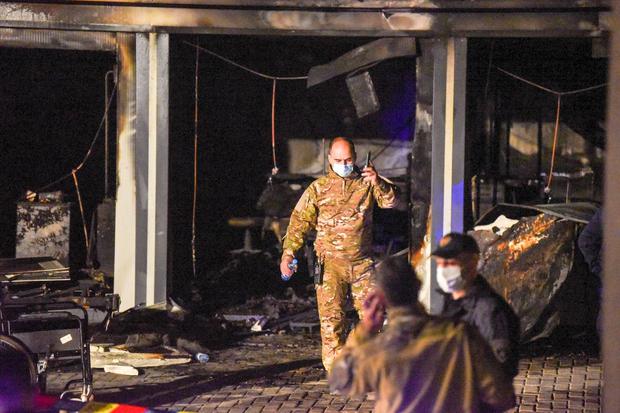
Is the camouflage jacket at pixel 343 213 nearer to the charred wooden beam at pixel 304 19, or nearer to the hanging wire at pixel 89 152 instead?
the charred wooden beam at pixel 304 19

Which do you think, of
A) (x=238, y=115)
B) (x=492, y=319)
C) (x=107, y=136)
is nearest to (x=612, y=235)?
(x=492, y=319)

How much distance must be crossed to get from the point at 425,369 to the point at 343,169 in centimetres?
450

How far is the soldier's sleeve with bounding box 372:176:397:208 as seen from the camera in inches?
348

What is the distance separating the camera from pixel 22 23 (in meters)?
11.4

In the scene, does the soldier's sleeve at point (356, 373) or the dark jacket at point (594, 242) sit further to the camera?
the dark jacket at point (594, 242)

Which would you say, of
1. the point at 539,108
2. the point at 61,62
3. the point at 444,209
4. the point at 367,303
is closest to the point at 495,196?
the point at 539,108

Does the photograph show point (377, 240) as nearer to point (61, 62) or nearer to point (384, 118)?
point (384, 118)

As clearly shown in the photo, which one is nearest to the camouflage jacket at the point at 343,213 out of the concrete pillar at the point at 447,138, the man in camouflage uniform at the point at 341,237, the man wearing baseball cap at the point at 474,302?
the man in camouflage uniform at the point at 341,237

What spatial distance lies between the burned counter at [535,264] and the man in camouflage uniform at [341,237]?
5.90 feet

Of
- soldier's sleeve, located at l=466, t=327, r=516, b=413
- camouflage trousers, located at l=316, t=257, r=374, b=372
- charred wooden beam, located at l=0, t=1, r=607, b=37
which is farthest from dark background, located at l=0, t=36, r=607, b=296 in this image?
soldier's sleeve, located at l=466, t=327, r=516, b=413

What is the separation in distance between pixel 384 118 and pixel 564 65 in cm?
263

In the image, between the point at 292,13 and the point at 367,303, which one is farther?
the point at 292,13

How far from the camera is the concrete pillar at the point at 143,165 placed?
11.4 metres

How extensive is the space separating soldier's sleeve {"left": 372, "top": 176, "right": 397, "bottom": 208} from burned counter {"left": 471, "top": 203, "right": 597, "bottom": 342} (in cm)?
175
